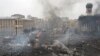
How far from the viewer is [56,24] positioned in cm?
2969

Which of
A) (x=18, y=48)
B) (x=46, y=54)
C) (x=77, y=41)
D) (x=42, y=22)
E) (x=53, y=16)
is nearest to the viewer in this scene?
(x=46, y=54)

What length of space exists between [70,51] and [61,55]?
1.53m

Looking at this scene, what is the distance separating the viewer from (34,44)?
21109 millimetres

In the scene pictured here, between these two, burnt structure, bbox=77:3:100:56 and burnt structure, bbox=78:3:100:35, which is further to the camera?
burnt structure, bbox=78:3:100:35

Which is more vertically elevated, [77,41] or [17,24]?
[17,24]

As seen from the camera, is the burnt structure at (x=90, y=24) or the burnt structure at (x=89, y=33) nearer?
the burnt structure at (x=89, y=33)

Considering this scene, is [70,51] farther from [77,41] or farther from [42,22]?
[42,22]

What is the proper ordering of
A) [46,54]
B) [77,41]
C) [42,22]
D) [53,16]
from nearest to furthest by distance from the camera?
[46,54] → [77,41] → [53,16] → [42,22]

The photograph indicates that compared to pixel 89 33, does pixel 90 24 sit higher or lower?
higher

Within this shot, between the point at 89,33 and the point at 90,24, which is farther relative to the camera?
the point at 90,24

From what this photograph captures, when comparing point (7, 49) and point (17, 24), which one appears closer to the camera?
point (7, 49)

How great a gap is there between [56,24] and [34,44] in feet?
30.8

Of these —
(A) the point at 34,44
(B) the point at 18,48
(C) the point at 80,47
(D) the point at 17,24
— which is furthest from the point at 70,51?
(D) the point at 17,24

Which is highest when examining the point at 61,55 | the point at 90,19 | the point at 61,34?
the point at 90,19
